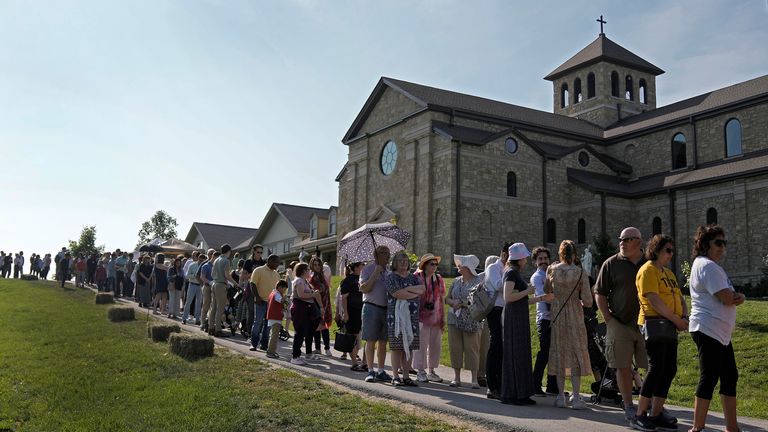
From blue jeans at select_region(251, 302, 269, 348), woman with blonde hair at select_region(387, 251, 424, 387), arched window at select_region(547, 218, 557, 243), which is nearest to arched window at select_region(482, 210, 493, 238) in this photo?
arched window at select_region(547, 218, 557, 243)

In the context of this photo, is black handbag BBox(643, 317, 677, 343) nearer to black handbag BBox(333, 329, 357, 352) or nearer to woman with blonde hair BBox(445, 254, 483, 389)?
woman with blonde hair BBox(445, 254, 483, 389)

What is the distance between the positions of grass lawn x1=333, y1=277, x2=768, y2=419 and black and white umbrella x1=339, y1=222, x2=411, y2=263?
2735 millimetres

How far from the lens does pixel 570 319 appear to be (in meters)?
8.23

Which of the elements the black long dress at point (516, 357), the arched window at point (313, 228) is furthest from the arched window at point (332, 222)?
the black long dress at point (516, 357)

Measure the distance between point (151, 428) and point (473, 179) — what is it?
2892cm

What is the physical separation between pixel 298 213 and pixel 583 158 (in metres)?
26.7

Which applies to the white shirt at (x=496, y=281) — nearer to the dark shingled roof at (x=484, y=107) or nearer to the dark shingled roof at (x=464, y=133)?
the dark shingled roof at (x=464, y=133)

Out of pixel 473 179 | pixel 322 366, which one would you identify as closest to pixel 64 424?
pixel 322 366

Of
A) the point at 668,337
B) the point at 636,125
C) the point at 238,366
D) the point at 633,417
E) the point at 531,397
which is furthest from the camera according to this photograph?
the point at 636,125

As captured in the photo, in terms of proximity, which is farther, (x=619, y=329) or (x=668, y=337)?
(x=619, y=329)

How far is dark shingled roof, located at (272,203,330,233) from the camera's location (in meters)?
57.2

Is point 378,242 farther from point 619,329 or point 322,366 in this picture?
point 619,329

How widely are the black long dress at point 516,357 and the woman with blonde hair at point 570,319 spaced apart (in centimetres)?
36

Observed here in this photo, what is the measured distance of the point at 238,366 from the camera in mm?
11344
